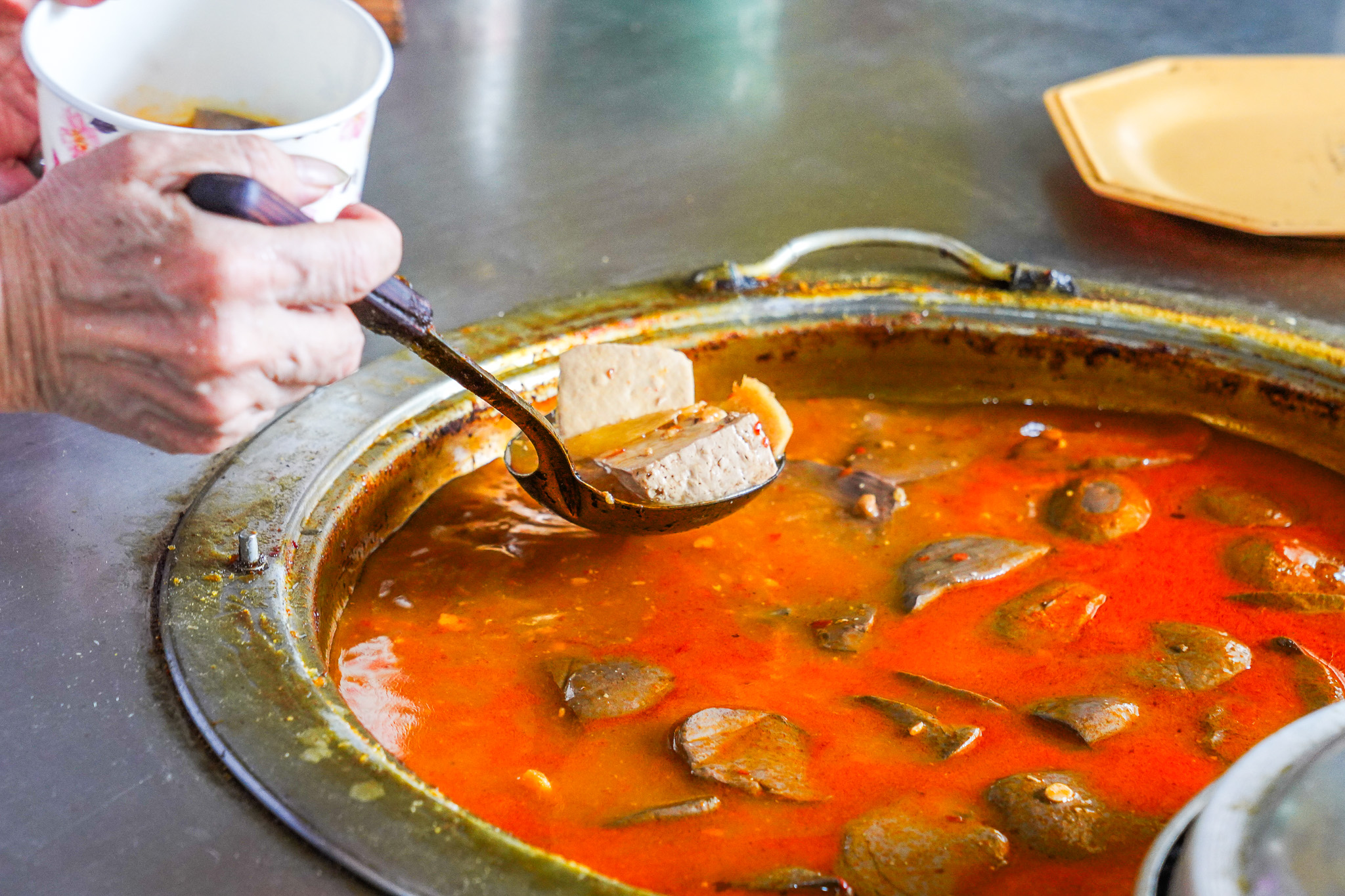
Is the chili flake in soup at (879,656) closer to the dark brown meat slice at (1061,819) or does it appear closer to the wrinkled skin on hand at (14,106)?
the dark brown meat slice at (1061,819)

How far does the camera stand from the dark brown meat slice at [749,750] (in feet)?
3.48

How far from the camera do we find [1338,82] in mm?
2256

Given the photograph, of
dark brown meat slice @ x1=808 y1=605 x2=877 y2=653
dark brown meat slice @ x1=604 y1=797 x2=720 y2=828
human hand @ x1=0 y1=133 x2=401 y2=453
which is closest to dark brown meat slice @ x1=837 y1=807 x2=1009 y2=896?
dark brown meat slice @ x1=604 y1=797 x2=720 y2=828

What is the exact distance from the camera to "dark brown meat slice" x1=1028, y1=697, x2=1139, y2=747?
3.72 ft

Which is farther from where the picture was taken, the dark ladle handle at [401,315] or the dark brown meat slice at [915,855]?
the dark brown meat slice at [915,855]

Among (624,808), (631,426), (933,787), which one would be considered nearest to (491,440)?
(631,426)

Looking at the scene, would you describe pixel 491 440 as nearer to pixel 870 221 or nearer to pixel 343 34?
pixel 343 34

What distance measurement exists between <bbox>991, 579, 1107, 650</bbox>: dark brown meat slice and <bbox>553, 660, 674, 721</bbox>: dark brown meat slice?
0.39 metres

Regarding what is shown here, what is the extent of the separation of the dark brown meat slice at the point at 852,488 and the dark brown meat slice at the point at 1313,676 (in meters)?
0.46

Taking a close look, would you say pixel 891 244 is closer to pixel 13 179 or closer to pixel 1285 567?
pixel 1285 567

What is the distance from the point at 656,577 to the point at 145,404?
0.61m

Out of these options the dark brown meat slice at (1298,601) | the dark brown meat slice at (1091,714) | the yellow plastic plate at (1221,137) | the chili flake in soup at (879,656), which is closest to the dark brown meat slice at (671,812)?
the chili flake in soup at (879,656)

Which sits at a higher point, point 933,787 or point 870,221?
point 870,221

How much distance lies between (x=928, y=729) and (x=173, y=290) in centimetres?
79
